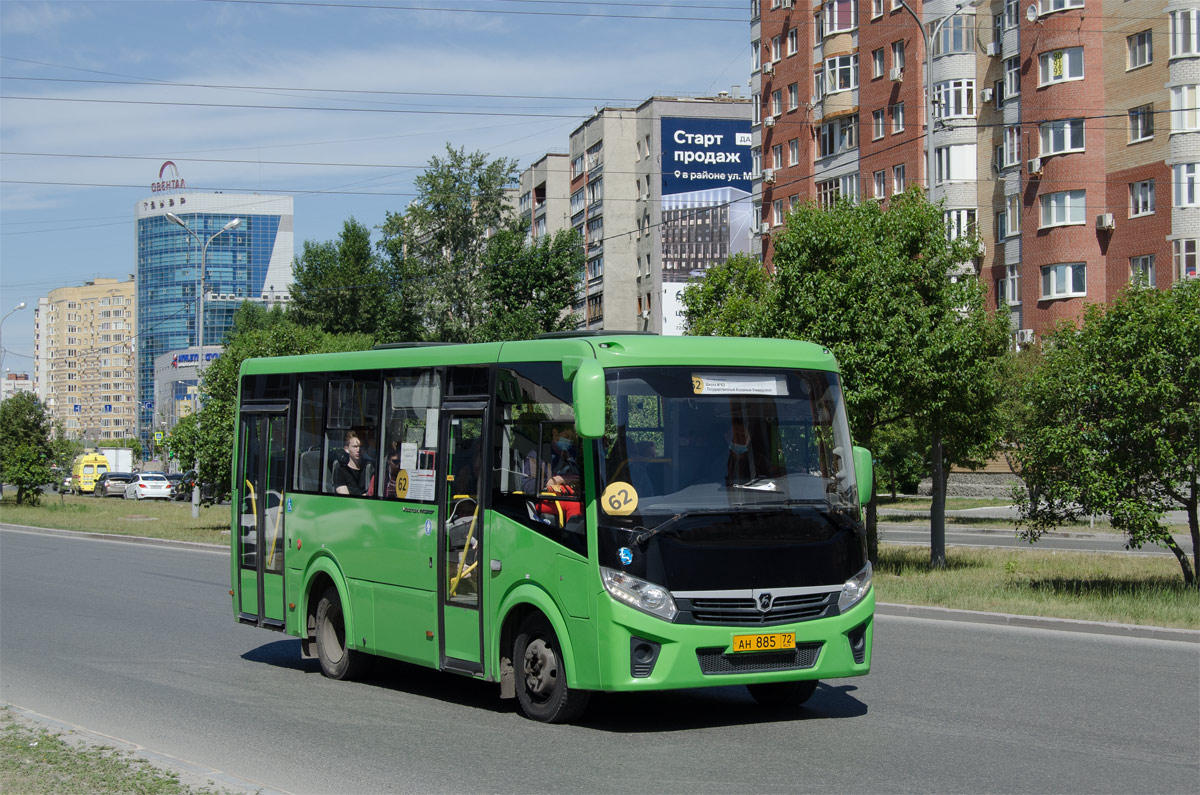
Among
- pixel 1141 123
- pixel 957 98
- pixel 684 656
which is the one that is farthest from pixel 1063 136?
pixel 684 656

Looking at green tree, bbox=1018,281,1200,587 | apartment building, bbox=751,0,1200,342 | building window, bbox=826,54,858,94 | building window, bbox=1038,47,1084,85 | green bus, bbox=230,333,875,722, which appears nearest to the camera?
green bus, bbox=230,333,875,722

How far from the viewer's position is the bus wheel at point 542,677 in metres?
9.48

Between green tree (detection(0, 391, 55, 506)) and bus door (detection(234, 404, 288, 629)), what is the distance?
1876 inches

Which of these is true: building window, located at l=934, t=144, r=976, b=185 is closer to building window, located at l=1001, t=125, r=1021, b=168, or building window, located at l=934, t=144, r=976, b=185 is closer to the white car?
building window, located at l=1001, t=125, r=1021, b=168

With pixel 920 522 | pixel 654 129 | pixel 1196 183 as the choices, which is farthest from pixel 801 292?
pixel 654 129

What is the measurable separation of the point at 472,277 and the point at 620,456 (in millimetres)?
67316

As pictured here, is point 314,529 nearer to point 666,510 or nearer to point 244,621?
point 244,621

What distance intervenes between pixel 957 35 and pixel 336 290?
49601mm

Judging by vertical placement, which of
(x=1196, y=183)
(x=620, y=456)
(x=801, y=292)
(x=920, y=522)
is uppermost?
(x=1196, y=183)

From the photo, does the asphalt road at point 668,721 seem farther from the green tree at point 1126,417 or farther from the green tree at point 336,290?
the green tree at point 336,290

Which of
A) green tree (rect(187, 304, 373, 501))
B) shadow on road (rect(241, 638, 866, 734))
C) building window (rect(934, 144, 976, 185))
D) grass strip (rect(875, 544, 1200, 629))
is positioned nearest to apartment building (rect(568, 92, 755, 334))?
building window (rect(934, 144, 976, 185))

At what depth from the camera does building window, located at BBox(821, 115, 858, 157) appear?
212 ft

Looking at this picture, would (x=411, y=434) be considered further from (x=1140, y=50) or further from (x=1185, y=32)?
(x=1140, y=50)

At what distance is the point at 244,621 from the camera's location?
45.5 ft
